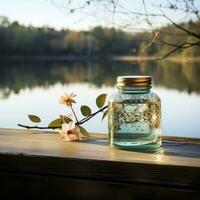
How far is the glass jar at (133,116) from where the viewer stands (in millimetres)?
858

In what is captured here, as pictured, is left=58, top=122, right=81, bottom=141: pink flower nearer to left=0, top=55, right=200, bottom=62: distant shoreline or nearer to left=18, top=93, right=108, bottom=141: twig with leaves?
left=18, top=93, right=108, bottom=141: twig with leaves

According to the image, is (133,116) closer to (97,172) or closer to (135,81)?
(135,81)

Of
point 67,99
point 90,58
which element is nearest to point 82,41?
point 90,58

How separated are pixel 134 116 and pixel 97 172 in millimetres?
192

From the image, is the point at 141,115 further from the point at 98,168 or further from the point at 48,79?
the point at 48,79

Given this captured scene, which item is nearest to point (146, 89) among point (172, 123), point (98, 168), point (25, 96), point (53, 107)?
point (98, 168)

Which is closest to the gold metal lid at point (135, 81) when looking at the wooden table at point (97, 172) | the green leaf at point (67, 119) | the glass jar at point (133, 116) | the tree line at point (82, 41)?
the glass jar at point (133, 116)

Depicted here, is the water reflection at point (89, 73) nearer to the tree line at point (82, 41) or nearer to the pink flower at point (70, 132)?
the tree line at point (82, 41)

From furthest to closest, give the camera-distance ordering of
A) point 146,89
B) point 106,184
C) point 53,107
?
point 53,107
point 146,89
point 106,184

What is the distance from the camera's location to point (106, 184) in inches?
28.1

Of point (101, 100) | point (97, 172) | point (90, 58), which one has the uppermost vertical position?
point (90, 58)

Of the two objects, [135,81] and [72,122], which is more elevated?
[135,81]

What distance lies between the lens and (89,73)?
1343 mm

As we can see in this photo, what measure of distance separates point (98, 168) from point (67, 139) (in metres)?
0.24
